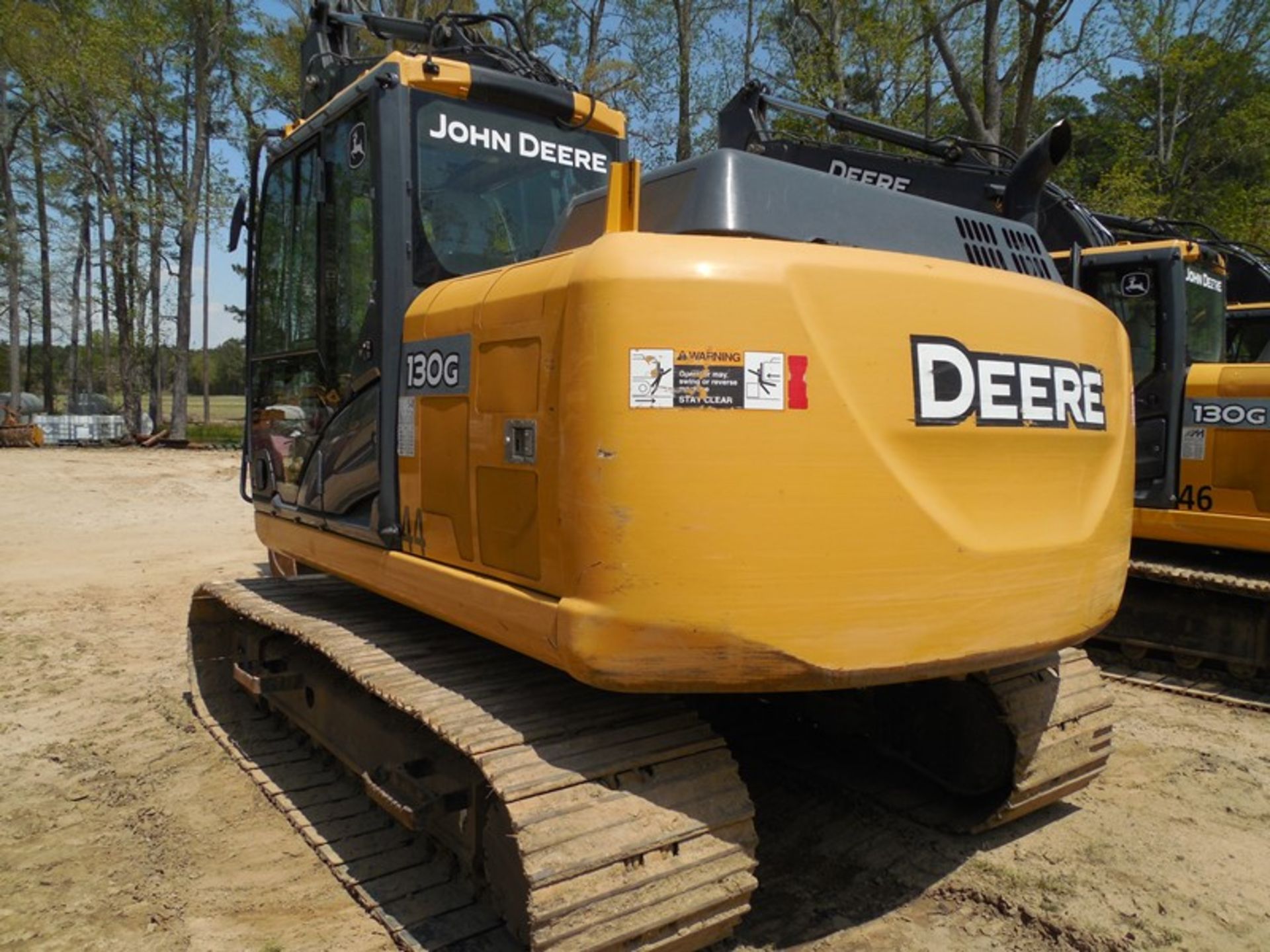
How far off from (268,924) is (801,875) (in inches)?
68.1

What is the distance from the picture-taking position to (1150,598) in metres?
6.34

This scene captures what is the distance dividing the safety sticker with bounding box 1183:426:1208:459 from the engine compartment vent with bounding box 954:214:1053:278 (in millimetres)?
3323

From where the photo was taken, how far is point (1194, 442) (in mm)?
6145

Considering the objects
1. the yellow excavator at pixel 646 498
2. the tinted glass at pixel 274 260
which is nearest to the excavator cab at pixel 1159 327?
the yellow excavator at pixel 646 498

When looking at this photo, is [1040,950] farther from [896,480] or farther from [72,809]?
[72,809]

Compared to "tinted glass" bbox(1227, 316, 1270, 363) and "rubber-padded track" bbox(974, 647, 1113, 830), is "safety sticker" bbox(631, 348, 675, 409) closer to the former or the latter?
"rubber-padded track" bbox(974, 647, 1113, 830)

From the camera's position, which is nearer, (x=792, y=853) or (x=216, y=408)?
(x=792, y=853)

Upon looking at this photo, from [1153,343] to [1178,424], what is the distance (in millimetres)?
528

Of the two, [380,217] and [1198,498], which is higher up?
[380,217]

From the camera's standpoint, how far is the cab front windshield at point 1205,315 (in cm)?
634

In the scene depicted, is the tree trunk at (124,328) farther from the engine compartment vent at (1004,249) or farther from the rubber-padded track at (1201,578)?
the engine compartment vent at (1004,249)

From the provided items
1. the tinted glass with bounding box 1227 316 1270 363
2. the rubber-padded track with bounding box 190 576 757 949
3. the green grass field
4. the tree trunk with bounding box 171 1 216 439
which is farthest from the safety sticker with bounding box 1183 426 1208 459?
the green grass field

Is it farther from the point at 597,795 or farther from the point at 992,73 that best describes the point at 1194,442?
the point at 992,73

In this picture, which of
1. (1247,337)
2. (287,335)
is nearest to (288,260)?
(287,335)
